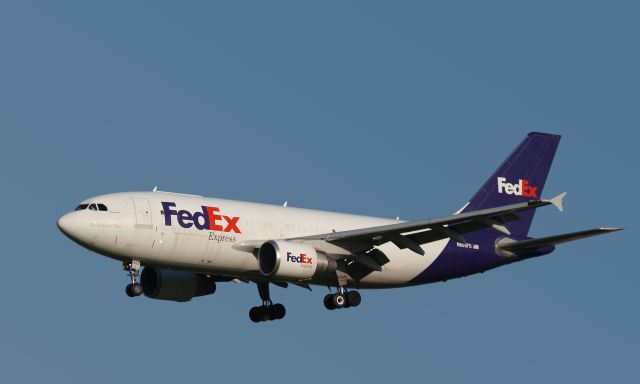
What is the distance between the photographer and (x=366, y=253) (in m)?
54.2

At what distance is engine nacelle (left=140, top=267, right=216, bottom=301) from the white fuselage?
3.78 m

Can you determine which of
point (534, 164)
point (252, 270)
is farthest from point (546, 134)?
point (252, 270)

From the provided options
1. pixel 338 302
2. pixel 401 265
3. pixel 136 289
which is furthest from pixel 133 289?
pixel 401 265

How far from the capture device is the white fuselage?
165 feet

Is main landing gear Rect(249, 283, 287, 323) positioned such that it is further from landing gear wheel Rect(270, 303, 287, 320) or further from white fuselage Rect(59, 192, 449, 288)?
white fuselage Rect(59, 192, 449, 288)

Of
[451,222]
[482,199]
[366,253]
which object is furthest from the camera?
[482,199]

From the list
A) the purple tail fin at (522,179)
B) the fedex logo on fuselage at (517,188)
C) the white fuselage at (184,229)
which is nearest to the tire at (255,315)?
the white fuselage at (184,229)

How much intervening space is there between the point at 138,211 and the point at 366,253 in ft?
30.5

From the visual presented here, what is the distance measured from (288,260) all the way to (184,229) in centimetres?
402

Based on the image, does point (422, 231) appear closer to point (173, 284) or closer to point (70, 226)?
point (173, 284)

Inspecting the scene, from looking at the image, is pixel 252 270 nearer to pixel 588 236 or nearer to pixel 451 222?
pixel 451 222

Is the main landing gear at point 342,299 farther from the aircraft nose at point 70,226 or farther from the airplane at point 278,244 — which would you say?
the aircraft nose at point 70,226

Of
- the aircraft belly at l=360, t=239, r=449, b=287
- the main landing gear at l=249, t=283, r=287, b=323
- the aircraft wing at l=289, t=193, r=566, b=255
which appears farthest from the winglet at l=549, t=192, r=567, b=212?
the main landing gear at l=249, t=283, r=287, b=323

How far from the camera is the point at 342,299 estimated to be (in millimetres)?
53375
